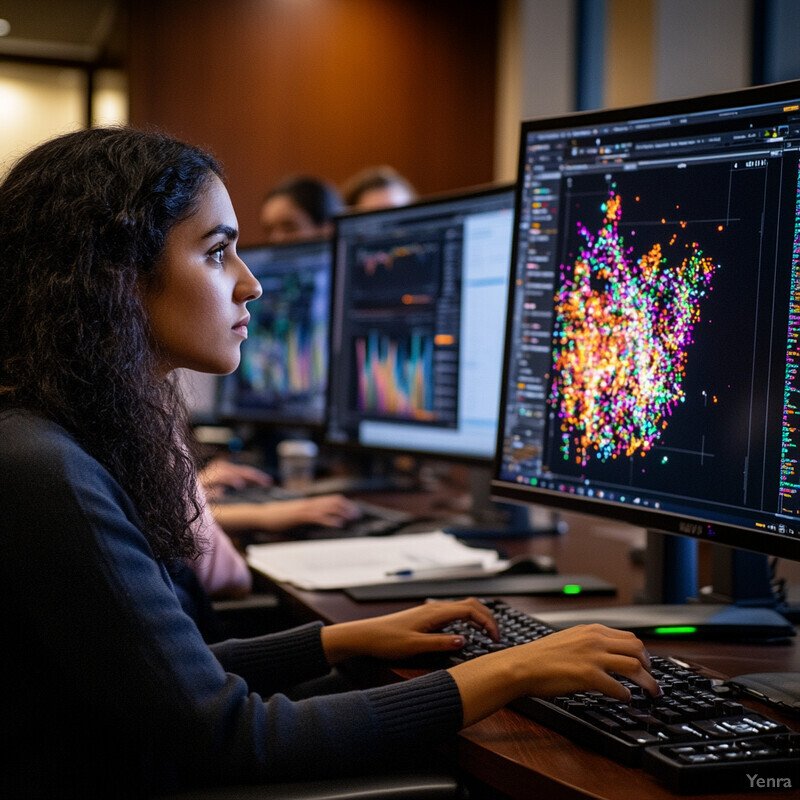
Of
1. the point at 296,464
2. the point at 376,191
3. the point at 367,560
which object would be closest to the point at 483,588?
the point at 367,560

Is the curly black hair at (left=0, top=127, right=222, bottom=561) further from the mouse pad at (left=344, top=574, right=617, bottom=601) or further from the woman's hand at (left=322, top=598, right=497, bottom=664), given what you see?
the mouse pad at (left=344, top=574, right=617, bottom=601)

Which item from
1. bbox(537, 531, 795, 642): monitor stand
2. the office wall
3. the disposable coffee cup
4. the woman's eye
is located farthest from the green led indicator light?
the office wall

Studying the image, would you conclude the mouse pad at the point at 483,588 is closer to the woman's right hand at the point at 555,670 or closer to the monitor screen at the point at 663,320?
the monitor screen at the point at 663,320

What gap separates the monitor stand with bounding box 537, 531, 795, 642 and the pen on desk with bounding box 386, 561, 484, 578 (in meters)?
0.24

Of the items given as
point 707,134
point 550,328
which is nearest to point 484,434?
point 550,328

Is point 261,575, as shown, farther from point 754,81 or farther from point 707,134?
point 754,81

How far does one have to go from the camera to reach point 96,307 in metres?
0.87

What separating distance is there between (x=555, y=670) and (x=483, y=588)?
0.41 metres

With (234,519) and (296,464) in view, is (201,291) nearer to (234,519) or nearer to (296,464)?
(234,519)

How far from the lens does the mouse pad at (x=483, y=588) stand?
1.15 m

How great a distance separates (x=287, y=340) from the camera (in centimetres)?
233

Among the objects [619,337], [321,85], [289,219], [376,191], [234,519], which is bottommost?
[234,519]

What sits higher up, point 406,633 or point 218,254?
point 218,254

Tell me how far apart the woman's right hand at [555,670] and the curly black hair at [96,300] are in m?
0.32
